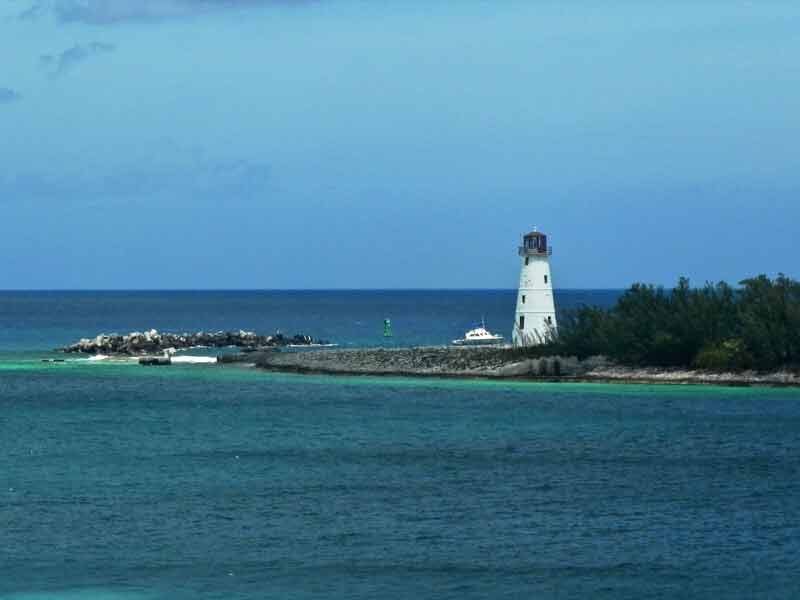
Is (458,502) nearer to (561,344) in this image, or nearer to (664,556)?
(664,556)

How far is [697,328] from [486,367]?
467 inches

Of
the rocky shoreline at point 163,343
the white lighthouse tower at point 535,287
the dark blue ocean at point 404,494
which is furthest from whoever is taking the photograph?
the rocky shoreline at point 163,343

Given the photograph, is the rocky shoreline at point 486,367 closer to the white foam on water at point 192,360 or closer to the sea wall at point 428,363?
the sea wall at point 428,363

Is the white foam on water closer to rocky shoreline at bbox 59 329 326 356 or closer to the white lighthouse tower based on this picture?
rocky shoreline at bbox 59 329 326 356

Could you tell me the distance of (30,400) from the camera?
7288cm

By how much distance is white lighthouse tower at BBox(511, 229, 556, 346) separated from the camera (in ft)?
284

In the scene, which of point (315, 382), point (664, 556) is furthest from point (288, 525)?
point (315, 382)

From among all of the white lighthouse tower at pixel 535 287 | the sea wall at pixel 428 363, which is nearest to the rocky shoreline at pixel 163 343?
the sea wall at pixel 428 363

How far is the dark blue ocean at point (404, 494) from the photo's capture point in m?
31.4

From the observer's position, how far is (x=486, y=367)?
271 ft

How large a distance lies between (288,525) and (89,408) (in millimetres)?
33730

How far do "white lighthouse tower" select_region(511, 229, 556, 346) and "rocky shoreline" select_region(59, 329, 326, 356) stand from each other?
29474mm

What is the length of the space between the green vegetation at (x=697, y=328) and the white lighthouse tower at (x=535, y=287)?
263cm

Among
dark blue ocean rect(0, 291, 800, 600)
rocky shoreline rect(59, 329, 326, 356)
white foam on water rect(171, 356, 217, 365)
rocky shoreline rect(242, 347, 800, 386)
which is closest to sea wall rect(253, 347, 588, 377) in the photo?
rocky shoreline rect(242, 347, 800, 386)
